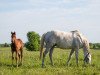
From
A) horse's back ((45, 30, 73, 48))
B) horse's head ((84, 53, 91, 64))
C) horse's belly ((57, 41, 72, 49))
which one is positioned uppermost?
horse's back ((45, 30, 73, 48))

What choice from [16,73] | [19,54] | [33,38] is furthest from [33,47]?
[16,73]

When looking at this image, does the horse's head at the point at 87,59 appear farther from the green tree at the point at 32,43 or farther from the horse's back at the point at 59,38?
the green tree at the point at 32,43

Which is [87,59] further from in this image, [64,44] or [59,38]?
[59,38]

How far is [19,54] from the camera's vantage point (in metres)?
21.3

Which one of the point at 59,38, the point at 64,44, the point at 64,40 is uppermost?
the point at 59,38

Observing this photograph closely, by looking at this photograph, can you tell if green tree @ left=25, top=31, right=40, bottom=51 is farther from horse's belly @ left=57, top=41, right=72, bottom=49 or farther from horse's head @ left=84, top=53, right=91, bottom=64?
horse's belly @ left=57, top=41, right=72, bottom=49

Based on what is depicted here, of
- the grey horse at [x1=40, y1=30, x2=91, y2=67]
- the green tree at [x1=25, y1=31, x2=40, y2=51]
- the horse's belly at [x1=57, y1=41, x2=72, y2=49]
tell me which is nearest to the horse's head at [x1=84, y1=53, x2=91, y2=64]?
the grey horse at [x1=40, y1=30, x2=91, y2=67]

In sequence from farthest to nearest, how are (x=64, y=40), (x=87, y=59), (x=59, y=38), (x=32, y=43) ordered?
Answer: (x=32, y=43)
(x=87, y=59)
(x=64, y=40)
(x=59, y=38)

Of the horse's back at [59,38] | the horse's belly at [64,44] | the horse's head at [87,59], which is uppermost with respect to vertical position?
the horse's back at [59,38]

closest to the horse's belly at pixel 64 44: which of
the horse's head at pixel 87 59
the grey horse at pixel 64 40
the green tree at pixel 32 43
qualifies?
the grey horse at pixel 64 40

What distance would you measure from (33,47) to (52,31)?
51.6 meters

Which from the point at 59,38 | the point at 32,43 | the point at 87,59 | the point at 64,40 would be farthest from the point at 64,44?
the point at 32,43

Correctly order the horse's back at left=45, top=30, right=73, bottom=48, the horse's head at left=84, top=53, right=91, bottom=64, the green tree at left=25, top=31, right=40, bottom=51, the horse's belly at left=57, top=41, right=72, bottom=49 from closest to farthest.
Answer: the horse's back at left=45, top=30, right=73, bottom=48 → the horse's belly at left=57, top=41, right=72, bottom=49 → the horse's head at left=84, top=53, right=91, bottom=64 → the green tree at left=25, top=31, right=40, bottom=51

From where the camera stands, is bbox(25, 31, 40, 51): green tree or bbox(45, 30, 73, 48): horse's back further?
bbox(25, 31, 40, 51): green tree
